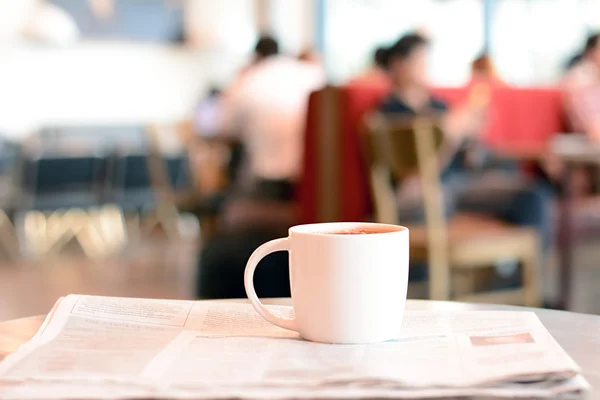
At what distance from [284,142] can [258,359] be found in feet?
11.4

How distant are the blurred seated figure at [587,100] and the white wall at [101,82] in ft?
16.8

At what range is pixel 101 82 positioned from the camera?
8.41 metres

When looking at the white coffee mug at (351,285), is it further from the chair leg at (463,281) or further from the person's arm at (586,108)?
the person's arm at (586,108)

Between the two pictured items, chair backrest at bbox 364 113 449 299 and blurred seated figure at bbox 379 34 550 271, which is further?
blurred seated figure at bbox 379 34 550 271

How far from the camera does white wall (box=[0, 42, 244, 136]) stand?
8.02m

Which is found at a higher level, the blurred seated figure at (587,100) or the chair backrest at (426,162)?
the blurred seated figure at (587,100)

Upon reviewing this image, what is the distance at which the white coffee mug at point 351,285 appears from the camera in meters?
0.68

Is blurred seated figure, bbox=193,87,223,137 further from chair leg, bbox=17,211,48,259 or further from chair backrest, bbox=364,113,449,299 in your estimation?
chair backrest, bbox=364,113,449,299

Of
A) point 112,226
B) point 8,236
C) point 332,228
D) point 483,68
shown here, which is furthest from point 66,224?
point 332,228

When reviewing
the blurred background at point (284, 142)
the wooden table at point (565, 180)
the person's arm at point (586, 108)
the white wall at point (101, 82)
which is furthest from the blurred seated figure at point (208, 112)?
the wooden table at point (565, 180)

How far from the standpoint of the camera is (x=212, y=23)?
846cm

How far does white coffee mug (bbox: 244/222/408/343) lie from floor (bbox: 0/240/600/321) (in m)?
2.70

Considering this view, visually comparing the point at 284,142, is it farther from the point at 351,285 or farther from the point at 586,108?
the point at 351,285

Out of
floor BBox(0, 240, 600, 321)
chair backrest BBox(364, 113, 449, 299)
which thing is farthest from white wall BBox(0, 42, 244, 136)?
chair backrest BBox(364, 113, 449, 299)
